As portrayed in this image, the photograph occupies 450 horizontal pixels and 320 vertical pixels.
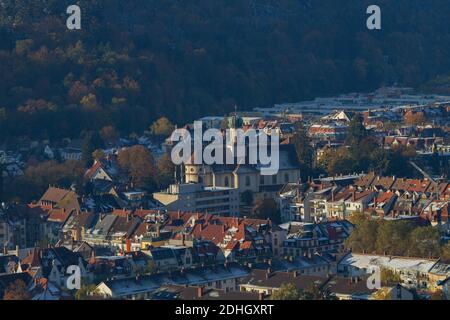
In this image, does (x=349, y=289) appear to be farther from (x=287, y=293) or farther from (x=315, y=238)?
(x=315, y=238)

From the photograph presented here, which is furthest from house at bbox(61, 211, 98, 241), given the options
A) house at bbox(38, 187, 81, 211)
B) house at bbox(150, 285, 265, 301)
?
house at bbox(150, 285, 265, 301)

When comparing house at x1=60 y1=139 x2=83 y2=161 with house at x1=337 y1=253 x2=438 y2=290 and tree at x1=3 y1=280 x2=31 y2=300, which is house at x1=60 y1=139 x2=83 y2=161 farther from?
tree at x1=3 y1=280 x2=31 y2=300

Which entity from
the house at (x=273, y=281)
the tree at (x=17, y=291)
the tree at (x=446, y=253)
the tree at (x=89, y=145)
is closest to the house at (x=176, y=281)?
the house at (x=273, y=281)

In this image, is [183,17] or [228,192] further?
[183,17]

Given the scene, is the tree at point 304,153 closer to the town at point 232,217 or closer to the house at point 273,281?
the town at point 232,217
